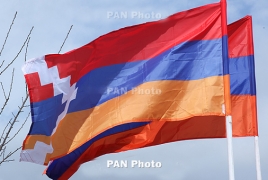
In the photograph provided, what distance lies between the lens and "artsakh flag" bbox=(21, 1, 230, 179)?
34.9 feet

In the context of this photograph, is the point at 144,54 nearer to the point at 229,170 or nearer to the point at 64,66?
the point at 64,66

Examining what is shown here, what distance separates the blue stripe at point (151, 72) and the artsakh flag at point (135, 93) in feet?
0.06

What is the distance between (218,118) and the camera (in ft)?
37.4

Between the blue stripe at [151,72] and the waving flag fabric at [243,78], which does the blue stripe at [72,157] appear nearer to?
the blue stripe at [151,72]

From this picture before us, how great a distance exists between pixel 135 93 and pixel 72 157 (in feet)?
5.67

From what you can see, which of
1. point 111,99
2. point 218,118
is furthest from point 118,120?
point 218,118

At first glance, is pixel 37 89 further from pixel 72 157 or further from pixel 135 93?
pixel 135 93

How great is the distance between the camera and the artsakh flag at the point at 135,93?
1064 cm

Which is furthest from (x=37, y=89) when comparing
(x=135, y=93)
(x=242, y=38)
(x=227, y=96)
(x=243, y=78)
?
(x=242, y=38)

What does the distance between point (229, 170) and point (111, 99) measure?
261 centimetres

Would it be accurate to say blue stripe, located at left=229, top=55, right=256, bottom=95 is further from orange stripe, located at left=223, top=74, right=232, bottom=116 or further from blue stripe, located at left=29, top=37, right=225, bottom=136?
orange stripe, located at left=223, top=74, right=232, bottom=116

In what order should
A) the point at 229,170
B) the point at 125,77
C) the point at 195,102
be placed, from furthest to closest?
the point at 125,77, the point at 195,102, the point at 229,170

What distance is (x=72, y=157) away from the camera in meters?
11.3

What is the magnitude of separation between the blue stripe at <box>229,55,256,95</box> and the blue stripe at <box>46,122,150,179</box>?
2095 millimetres
